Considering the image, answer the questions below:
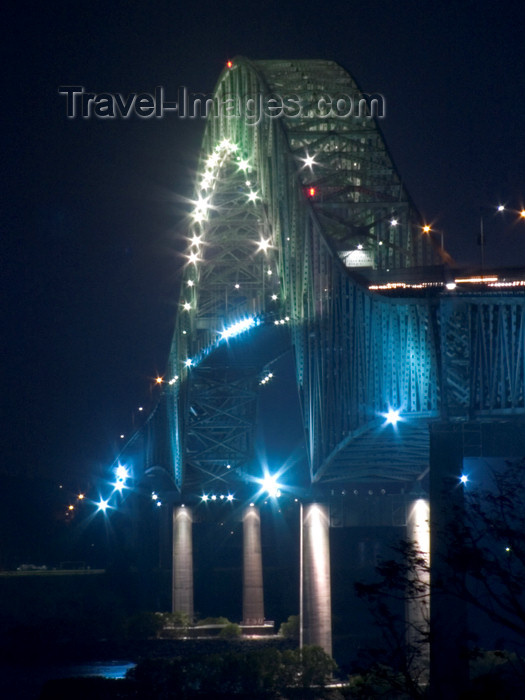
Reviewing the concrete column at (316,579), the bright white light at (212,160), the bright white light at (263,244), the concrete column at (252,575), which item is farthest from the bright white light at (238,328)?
the concrete column at (252,575)

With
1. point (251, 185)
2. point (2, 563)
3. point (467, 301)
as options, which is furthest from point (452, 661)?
point (2, 563)

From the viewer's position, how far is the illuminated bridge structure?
56.7 metres

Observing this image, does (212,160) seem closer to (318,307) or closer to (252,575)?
(318,307)

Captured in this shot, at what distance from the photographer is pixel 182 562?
382ft

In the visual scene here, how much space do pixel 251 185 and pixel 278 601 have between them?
167 ft

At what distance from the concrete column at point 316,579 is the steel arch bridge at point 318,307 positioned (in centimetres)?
391

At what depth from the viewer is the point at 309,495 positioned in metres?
83.0

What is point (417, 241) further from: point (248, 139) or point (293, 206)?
point (248, 139)

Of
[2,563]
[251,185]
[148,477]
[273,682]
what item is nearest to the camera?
[273,682]

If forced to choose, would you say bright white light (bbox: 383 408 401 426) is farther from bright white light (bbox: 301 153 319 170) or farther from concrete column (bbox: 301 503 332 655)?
concrete column (bbox: 301 503 332 655)

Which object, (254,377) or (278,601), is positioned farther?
(278,601)

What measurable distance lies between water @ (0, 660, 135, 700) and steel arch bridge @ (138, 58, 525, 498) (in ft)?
59.9

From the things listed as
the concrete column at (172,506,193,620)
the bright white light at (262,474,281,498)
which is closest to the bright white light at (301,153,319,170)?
the bright white light at (262,474,281,498)

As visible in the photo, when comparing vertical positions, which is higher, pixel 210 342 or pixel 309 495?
pixel 210 342
